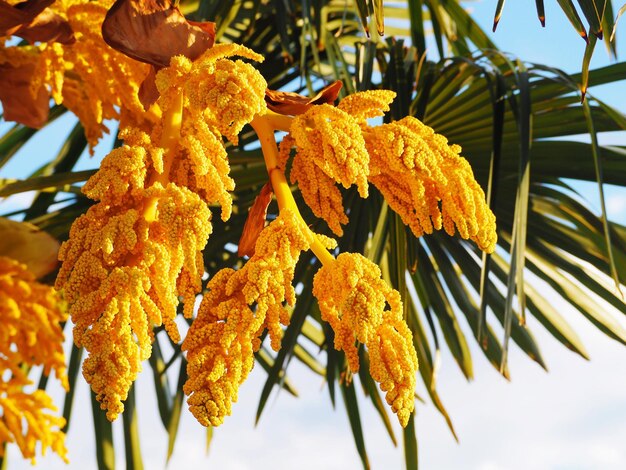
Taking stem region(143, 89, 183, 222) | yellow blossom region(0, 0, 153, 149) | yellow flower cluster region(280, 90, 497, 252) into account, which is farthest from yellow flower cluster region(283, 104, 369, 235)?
yellow blossom region(0, 0, 153, 149)

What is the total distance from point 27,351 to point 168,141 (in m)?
1.04

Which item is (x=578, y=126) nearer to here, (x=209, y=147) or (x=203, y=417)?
(x=209, y=147)

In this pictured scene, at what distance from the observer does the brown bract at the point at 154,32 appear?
Answer: 0.97 metres

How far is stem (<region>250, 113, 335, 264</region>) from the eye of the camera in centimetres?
85

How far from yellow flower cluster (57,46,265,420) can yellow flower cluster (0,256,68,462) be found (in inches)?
38.0

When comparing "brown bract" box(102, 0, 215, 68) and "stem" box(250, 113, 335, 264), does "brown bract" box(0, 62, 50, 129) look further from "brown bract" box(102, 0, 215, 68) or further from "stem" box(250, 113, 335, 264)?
"stem" box(250, 113, 335, 264)

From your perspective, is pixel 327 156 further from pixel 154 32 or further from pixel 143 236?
pixel 154 32

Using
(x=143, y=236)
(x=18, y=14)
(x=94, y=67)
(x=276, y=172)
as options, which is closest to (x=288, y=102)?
(x=276, y=172)

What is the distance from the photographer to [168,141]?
864mm

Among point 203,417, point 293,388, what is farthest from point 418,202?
point 293,388

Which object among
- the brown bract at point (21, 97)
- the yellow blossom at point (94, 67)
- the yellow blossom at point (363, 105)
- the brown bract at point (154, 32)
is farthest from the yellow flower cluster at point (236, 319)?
the brown bract at point (21, 97)

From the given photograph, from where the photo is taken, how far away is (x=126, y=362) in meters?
0.73

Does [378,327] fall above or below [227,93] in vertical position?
below

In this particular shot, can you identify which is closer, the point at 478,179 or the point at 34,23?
the point at 34,23
